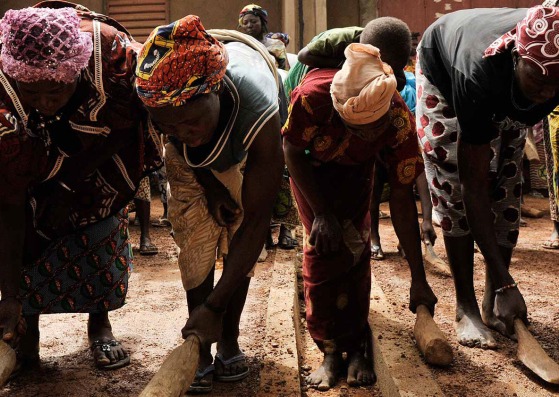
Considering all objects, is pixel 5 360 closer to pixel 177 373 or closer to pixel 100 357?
pixel 177 373

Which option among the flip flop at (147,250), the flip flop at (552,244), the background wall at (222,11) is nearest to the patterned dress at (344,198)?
the flip flop at (147,250)

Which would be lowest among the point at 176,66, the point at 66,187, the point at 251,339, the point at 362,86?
the point at 251,339

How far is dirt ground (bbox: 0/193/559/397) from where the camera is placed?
3.09 metres

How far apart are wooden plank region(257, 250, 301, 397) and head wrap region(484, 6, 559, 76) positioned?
1.65 m

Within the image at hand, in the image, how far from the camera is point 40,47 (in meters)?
2.45

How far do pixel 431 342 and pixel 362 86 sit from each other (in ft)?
3.77

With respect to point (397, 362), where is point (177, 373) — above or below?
above

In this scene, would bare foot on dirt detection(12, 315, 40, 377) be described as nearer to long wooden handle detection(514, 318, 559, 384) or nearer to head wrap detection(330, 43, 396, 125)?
head wrap detection(330, 43, 396, 125)

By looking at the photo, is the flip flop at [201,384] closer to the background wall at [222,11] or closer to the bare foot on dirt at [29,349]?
the bare foot on dirt at [29,349]

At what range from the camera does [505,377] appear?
3.09 metres

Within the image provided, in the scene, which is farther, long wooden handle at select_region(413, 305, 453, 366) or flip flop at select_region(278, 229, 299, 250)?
flip flop at select_region(278, 229, 299, 250)

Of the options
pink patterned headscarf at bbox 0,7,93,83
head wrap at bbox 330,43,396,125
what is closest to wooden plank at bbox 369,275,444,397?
head wrap at bbox 330,43,396,125

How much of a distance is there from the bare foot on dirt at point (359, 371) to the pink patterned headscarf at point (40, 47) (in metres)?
1.80

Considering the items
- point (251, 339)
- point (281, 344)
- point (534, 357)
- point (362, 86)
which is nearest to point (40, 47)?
point (362, 86)
